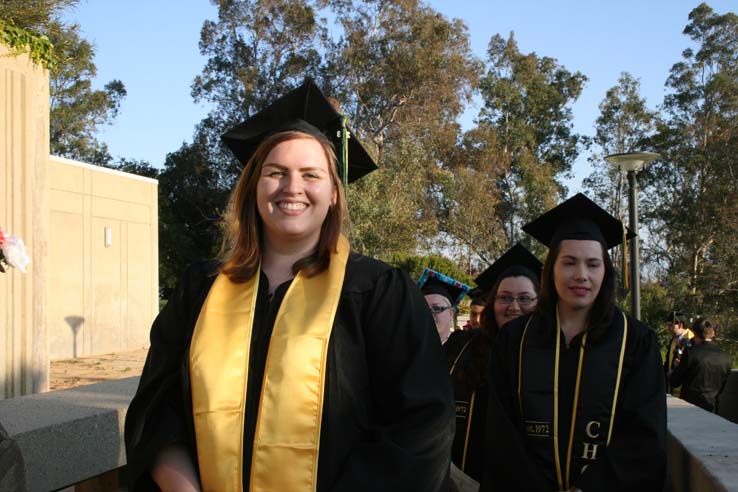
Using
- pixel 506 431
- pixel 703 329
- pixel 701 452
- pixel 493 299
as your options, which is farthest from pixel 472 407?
pixel 703 329

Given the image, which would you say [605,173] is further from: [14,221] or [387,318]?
[387,318]

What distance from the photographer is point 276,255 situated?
2332 millimetres

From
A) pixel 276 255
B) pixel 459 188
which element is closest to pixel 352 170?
pixel 276 255

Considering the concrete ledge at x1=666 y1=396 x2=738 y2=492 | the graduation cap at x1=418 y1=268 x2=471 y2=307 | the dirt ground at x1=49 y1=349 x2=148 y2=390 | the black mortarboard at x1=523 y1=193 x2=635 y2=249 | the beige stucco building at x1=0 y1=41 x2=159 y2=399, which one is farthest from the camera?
the dirt ground at x1=49 y1=349 x2=148 y2=390

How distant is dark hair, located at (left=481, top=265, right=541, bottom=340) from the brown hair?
1.92 m

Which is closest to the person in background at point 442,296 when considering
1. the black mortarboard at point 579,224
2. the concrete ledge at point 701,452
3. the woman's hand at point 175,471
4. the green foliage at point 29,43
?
the black mortarboard at point 579,224

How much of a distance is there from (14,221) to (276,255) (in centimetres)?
813

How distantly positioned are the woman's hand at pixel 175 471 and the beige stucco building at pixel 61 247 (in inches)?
313

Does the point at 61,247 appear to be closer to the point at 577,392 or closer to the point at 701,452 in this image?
the point at 577,392

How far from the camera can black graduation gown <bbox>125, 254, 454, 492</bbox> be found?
1.97 metres

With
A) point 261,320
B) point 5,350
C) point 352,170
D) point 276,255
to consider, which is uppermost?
point 352,170

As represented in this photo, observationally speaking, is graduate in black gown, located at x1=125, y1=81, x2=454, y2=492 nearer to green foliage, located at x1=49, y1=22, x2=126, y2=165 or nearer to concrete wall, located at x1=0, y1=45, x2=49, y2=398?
concrete wall, located at x1=0, y1=45, x2=49, y2=398

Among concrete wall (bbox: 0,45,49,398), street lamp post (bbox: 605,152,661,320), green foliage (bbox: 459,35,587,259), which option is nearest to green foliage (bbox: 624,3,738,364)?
green foliage (bbox: 459,35,587,259)

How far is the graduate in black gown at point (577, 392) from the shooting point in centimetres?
284
